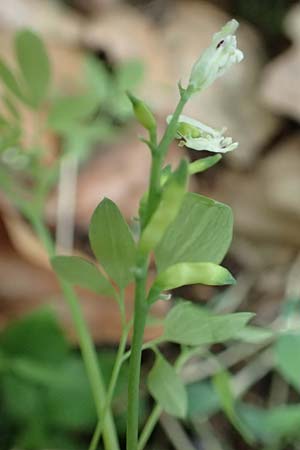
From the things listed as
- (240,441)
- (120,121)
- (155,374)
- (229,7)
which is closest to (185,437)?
(240,441)

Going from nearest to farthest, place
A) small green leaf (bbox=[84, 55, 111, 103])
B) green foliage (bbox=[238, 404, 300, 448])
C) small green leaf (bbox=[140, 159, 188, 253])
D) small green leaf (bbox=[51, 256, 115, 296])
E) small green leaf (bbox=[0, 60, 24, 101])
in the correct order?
small green leaf (bbox=[140, 159, 188, 253])
small green leaf (bbox=[51, 256, 115, 296])
small green leaf (bbox=[0, 60, 24, 101])
green foliage (bbox=[238, 404, 300, 448])
small green leaf (bbox=[84, 55, 111, 103])

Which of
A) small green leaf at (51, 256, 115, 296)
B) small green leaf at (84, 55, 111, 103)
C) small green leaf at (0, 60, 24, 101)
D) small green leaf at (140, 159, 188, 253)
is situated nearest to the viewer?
small green leaf at (140, 159, 188, 253)

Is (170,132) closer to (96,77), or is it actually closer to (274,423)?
(274,423)

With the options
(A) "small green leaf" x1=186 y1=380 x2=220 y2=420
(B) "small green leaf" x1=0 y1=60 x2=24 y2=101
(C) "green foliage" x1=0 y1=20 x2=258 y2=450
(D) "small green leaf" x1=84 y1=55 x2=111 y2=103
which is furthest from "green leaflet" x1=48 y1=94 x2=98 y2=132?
(D) "small green leaf" x1=84 y1=55 x2=111 y2=103

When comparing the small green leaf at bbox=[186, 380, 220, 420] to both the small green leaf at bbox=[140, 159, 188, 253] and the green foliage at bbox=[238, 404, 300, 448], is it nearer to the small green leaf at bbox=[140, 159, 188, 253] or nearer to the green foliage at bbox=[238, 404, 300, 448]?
the green foliage at bbox=[238, 404, 300, 448]

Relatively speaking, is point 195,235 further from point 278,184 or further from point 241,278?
point 278,184

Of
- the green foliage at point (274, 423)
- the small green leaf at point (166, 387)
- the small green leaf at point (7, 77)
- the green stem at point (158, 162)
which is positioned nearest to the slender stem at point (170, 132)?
the green stem at point (158, 162)
